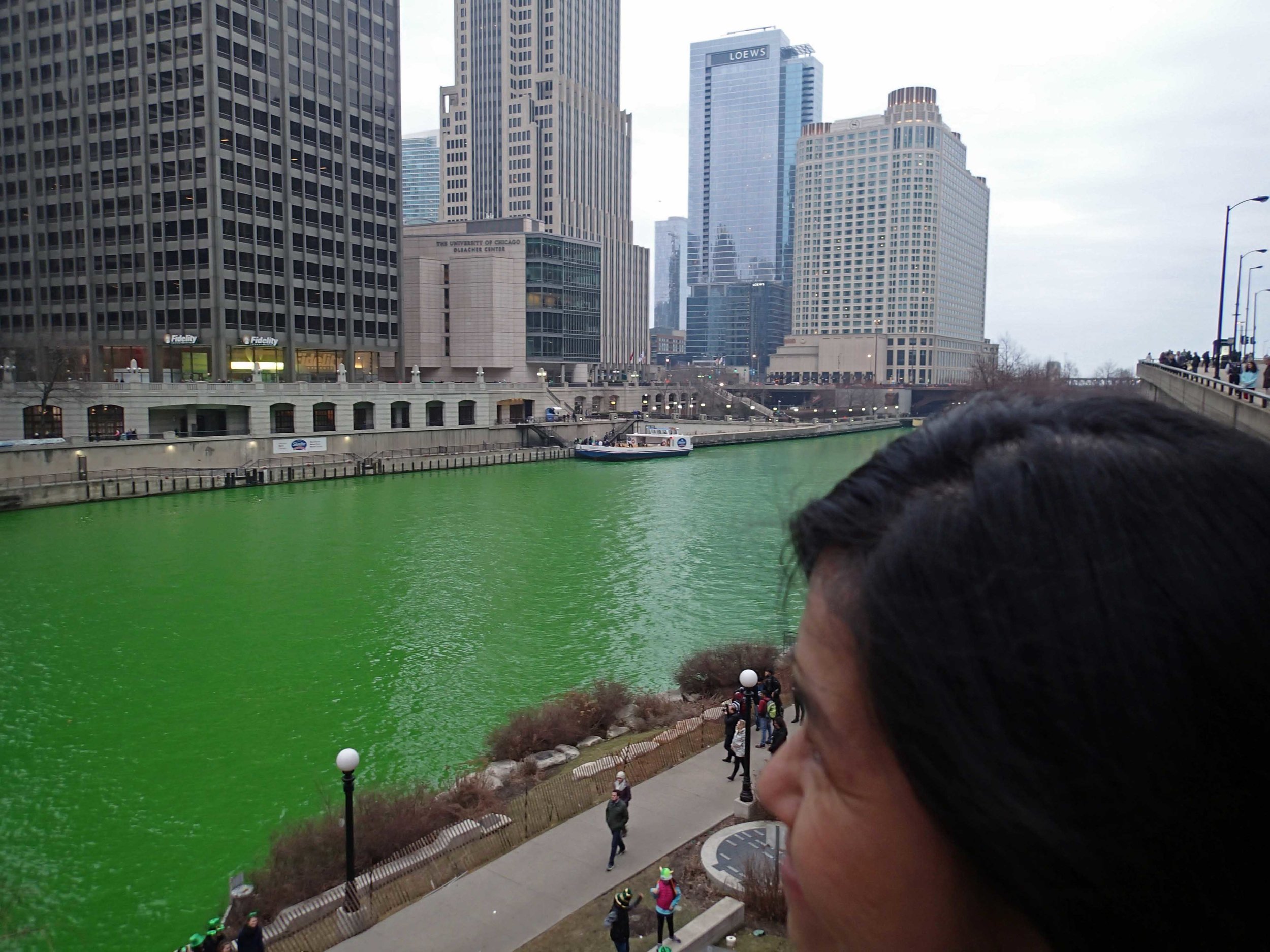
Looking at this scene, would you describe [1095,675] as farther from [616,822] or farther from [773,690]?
[773,690]

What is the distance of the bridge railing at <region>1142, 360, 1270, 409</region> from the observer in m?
16.7

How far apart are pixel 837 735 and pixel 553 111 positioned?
152030 mm

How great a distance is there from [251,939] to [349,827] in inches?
80.4

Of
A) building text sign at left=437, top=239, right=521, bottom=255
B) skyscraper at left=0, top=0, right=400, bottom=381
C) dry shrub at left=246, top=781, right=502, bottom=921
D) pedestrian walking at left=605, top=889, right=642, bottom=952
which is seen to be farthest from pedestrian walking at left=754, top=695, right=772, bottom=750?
building text sign at left=437, top=239, right=521, bottom=255

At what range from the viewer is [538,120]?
141 meters

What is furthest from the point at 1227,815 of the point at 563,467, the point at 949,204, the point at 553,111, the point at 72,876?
the point at 949,204

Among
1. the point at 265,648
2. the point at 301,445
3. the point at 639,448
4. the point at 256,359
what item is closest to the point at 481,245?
the point at 256,359

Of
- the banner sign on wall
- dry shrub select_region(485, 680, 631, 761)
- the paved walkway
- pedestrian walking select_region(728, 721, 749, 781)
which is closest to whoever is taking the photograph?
the paved walkway

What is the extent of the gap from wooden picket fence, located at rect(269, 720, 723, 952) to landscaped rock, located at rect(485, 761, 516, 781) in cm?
101

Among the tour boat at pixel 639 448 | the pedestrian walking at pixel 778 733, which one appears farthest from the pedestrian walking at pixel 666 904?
the tour boat at pixel 639 448

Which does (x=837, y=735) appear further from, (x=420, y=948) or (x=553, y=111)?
(x=553, y=111)

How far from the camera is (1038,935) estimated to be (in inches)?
35.7

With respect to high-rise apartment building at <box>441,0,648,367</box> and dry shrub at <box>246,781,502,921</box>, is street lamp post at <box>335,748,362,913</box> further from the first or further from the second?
high-rise apartment building at <box>441,0,648,367</box>

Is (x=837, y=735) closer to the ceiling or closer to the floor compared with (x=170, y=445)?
closer to the ceiling
